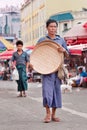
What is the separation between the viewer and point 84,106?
12.8 meters

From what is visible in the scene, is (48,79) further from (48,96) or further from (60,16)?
(60,16)

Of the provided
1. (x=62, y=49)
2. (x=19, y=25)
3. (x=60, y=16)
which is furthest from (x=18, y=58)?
(x=19, y=25)

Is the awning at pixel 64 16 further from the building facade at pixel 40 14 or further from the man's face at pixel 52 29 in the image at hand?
the man's face at pixel 52 29

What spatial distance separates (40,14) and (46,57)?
257 ft

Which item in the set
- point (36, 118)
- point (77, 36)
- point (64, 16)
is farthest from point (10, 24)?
point (36, 118)

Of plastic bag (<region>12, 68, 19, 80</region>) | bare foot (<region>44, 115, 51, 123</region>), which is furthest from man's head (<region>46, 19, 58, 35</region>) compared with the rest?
plastic bag (<region>12, 68, 19, 80</region>)

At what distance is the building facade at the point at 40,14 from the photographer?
79812 millimetres

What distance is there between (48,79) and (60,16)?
66152 millimetres

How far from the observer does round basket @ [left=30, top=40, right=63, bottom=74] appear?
9.55 meters

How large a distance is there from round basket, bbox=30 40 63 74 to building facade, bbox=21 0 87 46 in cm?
6349

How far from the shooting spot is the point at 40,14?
288ft

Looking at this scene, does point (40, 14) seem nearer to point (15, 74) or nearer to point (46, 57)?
point (15, 74)

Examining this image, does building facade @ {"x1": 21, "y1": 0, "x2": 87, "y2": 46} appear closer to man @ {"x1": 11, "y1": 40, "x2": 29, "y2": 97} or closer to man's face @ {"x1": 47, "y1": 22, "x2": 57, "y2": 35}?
man @ {"x1": 11, "y1": 40, "x2": 29, "y2": 97}

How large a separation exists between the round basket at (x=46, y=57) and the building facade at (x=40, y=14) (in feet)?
208
